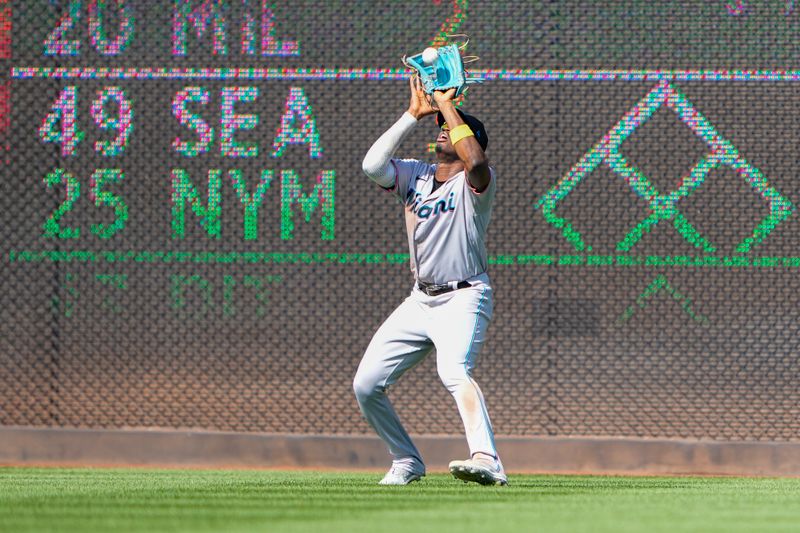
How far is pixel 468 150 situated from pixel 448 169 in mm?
318

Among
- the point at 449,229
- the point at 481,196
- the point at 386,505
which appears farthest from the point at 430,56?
the point at 386,505

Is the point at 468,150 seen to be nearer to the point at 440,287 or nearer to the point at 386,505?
the point at 440,287

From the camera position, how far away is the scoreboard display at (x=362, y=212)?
311 inches

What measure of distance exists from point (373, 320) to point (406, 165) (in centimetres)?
267

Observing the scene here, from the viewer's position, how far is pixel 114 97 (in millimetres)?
8180

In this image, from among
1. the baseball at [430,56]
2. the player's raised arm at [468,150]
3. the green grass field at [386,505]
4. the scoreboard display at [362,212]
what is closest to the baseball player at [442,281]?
the player's raised arm at [468,150]

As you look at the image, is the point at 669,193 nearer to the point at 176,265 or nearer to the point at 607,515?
the point at 176,265

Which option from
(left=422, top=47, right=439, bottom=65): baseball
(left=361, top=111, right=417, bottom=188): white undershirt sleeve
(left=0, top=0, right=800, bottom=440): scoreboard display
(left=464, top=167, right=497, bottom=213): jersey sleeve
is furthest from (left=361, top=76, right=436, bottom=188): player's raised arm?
(left=0, top=0, right=800, bottom=440): scoreboard display

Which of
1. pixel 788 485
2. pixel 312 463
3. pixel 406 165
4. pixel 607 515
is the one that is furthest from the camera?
pixel 312 463

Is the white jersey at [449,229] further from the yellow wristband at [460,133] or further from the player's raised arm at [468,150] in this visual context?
the yellow wristband at [460,133]

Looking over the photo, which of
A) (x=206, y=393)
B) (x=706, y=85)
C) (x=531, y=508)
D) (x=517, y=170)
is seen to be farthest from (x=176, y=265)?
(x=531, y=508)

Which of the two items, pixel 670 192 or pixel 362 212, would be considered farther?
pixel 362 212

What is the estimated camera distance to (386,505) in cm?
468

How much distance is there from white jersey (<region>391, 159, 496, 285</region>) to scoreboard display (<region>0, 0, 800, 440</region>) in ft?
7.98
